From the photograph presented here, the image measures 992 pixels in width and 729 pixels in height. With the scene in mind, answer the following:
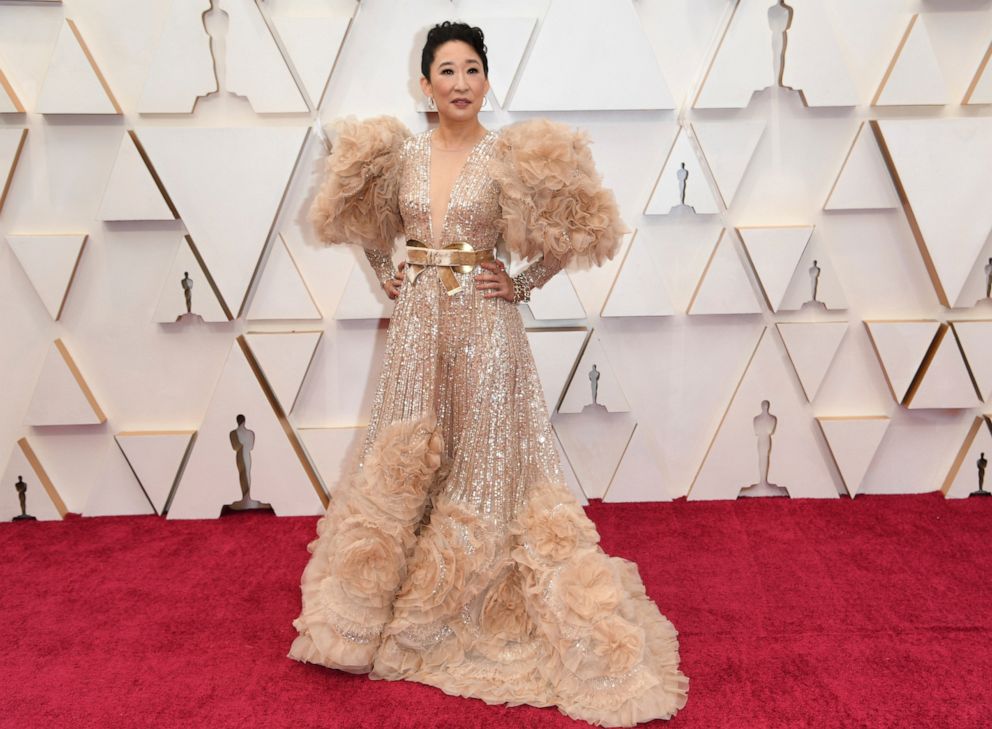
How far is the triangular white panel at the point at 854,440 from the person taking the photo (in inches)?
110

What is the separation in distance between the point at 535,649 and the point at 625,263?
4.50ft

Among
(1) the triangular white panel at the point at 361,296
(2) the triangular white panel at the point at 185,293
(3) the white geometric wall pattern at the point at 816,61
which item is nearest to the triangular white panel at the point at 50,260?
(2) the triangular white panel at the point at 185,293

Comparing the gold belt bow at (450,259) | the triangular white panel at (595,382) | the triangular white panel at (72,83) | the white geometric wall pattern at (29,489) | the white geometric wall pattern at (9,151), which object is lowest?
the white geometric wall pattern at (29,489)

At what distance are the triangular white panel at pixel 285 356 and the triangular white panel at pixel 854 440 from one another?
6.32 ft

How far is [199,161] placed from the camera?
2588mm

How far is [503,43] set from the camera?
2.51 m

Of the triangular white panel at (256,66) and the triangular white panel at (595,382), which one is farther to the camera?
the triangular white panel at (595,382)

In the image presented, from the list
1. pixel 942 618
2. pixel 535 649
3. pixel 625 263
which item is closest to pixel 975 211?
pixel 625 263

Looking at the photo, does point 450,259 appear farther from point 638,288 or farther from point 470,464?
point 638,288

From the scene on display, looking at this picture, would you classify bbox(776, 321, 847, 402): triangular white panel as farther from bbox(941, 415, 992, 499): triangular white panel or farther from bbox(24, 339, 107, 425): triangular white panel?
bbox(24, 339, 107, 425): triangular white panel

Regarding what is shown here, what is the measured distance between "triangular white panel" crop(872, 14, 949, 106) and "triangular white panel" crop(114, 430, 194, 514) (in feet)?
9.10

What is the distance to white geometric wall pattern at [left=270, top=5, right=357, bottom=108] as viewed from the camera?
2486 mm

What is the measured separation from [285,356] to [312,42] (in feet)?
3.56

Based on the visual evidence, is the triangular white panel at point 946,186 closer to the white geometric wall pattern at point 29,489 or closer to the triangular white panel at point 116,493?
the triangular white panel at point 116,493
